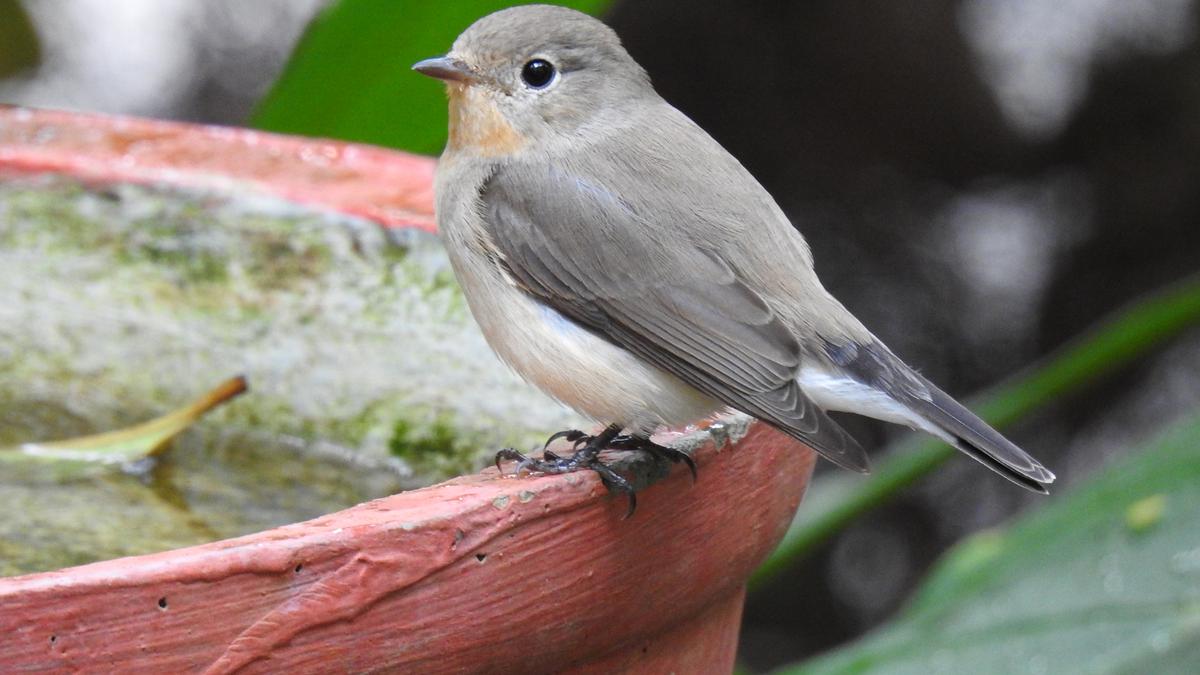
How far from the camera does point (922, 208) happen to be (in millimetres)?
5523

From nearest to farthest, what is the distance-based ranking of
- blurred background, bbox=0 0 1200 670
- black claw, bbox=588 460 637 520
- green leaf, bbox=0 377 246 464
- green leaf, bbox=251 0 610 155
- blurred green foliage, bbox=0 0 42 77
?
black claw, bbox=588 460 637 520 < green leaf, bbox=0 377 246 464 < green leaf, bbox=251 0 610 155 < blurred green foliage, bbox=0 0 42 77 < blurred background, bbox=0 0 1200 670

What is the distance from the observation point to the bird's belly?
2.32m

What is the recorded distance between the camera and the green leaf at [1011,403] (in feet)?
11.7

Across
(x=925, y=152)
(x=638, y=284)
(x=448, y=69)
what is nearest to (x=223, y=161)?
(x=448, y=69)

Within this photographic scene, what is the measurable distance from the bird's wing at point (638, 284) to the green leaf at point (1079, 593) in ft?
2.29

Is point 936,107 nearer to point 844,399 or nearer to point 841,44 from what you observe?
point 841,44

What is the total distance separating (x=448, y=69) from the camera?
104 inches

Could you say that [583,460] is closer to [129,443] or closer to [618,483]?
[618,483]

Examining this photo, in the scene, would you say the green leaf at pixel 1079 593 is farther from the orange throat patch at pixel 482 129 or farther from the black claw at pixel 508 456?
the orange throat patch at pixel 482 129

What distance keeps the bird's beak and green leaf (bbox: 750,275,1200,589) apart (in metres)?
1.39

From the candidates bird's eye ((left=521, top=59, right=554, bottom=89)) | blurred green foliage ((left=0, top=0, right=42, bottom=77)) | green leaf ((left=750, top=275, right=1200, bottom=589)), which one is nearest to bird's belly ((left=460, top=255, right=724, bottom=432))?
bird's eye ((left=521, top=59, right=554, bottom=89))

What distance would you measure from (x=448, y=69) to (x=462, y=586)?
1.19 m

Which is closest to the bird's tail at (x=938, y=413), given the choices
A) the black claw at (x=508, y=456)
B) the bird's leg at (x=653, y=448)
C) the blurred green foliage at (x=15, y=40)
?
the bird's leg at (x=653, y=448)

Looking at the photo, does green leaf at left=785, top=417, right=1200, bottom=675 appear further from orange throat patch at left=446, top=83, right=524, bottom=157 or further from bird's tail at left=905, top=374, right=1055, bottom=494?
orange throat patch at left=446, top=83, right=524, bottom=157
